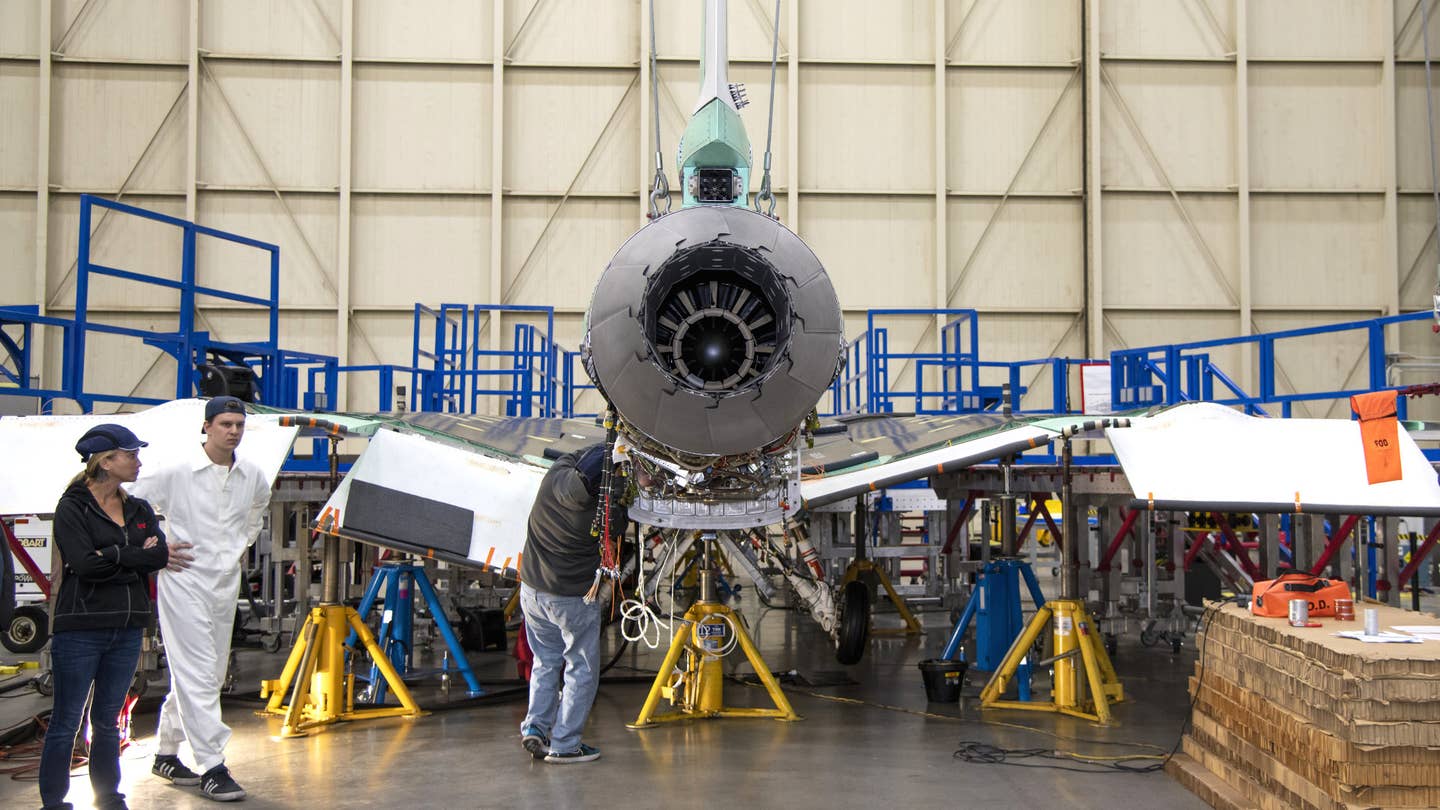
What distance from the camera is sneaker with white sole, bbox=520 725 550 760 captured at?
22.7ft

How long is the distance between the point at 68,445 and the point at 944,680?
6458mm

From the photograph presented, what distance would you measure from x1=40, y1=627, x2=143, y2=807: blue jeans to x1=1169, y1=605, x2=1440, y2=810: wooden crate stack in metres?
5.45

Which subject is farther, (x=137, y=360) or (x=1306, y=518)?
(x=137, y=360)

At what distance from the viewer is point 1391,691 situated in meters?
4.66

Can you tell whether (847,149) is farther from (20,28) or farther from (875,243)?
(20,28)

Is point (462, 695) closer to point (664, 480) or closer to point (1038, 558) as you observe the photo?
point (664, 480)

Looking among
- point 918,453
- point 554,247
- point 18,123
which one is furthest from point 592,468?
point 18,123

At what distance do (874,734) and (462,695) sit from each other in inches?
140

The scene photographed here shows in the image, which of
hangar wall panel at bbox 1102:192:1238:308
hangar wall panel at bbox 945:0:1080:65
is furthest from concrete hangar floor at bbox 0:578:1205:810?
hangar wall panel at bbox 945:0:1080:65

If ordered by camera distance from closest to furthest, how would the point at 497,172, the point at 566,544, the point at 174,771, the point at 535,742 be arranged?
1. the point at 174,771
2. the point at 566,544
3. the point at 535,742
4. the point at 497,172

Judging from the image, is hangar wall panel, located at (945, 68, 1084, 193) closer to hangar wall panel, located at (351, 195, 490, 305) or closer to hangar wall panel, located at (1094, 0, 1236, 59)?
hangar wall panel, located at (1094, 0, 1236, 59)

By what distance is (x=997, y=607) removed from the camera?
33.4 feet

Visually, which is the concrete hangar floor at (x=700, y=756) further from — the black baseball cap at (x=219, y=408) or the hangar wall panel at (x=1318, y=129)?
the hangar wall panel at (x=1318, y=129)

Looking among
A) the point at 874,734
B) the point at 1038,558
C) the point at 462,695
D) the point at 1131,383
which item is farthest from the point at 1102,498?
the point at 1038,558
